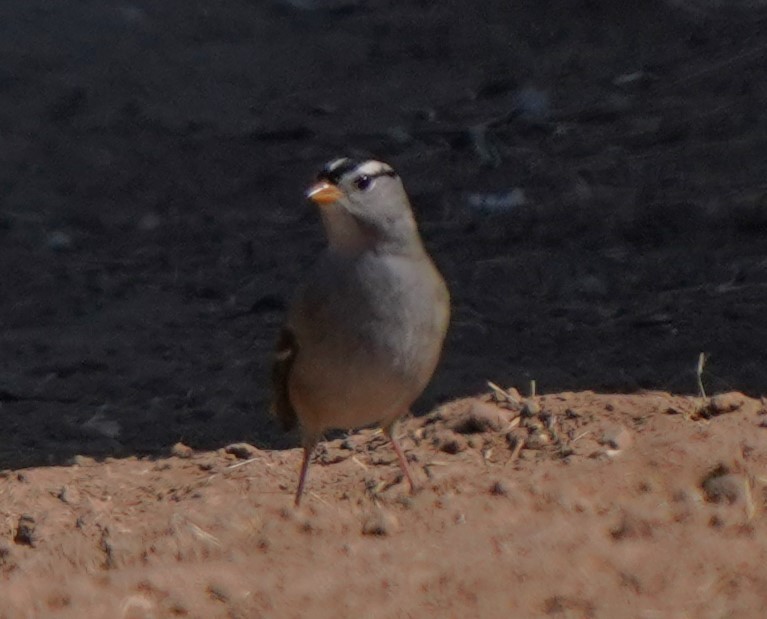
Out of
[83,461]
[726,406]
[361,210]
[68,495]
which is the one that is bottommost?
[83,461]

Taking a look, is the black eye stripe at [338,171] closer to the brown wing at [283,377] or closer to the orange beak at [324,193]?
the orange beak at [324,193]

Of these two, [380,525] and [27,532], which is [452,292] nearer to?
[380,525]

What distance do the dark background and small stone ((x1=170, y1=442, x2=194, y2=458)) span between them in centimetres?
53

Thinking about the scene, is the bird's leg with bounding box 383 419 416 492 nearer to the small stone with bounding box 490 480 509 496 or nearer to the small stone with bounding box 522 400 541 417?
the small stone with bounding box 490 480 509 496

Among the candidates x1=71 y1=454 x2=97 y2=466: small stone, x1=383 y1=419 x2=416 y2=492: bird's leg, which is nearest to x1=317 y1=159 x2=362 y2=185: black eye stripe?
x1=383 y1=419 x2=416 y2=492: bird's leg

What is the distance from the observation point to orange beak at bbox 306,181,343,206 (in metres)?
6.50

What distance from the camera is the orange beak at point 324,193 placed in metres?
6.50

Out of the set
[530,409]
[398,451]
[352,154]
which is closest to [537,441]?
[530,409]

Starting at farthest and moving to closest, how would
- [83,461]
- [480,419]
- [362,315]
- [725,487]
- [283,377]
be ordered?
[83,461] < [480,419] < [283,377] < [362,315] < [725,487]

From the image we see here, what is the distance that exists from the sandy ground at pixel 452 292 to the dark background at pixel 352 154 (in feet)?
0.07

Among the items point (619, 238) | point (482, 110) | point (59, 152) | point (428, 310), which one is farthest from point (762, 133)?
point (59, 152)

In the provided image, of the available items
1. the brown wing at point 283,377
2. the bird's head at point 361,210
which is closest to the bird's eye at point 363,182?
the bird's head at point 361,210

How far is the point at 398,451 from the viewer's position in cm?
666

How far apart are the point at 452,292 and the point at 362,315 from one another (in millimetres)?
3188
